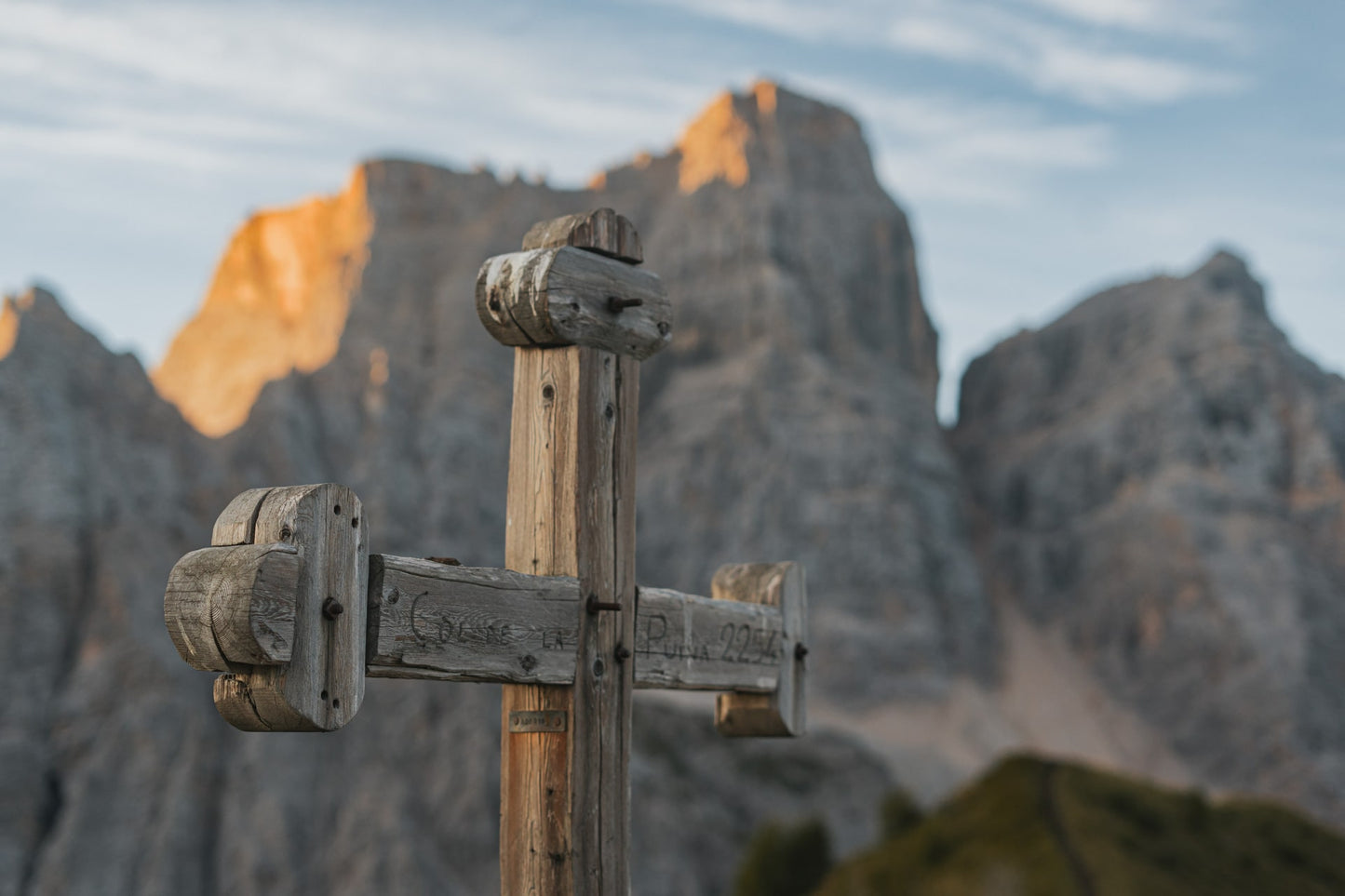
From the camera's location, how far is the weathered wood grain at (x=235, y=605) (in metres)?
2.70

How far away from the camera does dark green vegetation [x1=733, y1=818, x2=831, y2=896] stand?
2380 centimetres

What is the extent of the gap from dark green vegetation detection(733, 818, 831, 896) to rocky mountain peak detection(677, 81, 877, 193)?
102ft

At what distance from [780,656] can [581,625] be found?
106 cm

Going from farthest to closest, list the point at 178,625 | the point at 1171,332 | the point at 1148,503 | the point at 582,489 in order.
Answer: the point at 1171,332 → the point at 1148,503 → the point at 582,489 → the point at 178,625

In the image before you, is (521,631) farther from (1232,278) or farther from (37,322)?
(1232,278)

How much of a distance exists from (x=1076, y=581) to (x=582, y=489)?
4810 cm

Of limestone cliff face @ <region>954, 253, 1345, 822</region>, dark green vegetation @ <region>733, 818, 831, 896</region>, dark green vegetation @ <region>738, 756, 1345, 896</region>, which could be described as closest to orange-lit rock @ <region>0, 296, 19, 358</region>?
dark green vegetation @ <region>733, 818, 831, 896</region>

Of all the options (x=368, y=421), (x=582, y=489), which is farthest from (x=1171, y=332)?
(x=582, y=489)

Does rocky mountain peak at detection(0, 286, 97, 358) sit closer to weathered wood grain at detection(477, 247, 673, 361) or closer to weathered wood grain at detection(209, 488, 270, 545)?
weathered wood grain at detection(477, 247, 673, 361)

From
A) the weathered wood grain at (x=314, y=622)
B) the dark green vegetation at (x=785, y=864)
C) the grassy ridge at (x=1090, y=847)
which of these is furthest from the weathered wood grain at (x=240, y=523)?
the dark green vegetation at (x=785, y=864)

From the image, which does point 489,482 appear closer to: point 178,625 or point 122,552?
point 122,552

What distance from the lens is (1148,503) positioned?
47.7 meters

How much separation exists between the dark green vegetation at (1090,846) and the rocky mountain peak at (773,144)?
38977mm

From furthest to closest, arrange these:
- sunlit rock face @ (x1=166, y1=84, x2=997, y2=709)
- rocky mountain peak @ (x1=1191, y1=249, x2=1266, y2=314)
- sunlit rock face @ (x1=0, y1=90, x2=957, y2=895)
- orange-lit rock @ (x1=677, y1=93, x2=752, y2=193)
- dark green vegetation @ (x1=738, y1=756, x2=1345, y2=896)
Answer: rocky mountain peak @ (x1=1191, y1=249, x2=1266, y2=314) < orange-lit rock @ (x1=677, y1=93, x2=752, y2=193) < sunlit rock face @ (x1=166, y1=84, x2=997, y2=709) < sunlit rock face @ (x1=0, y1=90, x2=957, y2=895) < dark green vegetation @ (x1=738, y1=756, x2=1345, y2=896)
